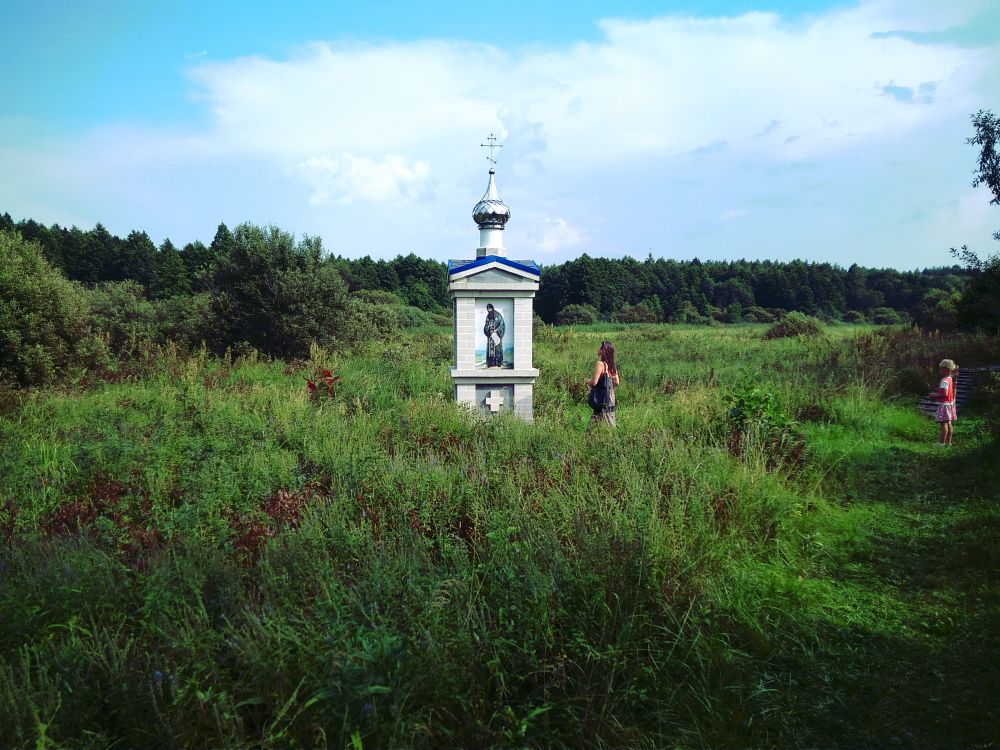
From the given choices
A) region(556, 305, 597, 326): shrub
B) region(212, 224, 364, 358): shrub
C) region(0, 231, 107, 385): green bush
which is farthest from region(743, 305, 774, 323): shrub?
region(0, 231, 107, 385): green bush

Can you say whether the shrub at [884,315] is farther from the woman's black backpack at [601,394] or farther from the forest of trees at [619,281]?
the woman's black backpack at [601,394]

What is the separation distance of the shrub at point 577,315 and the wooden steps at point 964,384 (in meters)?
33.4

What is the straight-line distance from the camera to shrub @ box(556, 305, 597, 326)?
4652cm

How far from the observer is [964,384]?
12.1 m

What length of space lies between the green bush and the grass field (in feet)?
18.1

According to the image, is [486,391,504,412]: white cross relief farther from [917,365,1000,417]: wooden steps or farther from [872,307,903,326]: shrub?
[872,307,903,326]: shrub

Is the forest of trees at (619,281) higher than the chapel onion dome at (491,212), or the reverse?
the forest of trees at (619,281)

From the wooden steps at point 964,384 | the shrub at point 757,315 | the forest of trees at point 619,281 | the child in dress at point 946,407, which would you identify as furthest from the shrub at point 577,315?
the child in dress at point 946,407

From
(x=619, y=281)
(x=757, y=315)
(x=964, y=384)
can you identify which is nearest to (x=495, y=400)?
(x=964, y=384)

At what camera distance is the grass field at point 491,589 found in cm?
278

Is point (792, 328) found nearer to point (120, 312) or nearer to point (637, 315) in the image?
point (637, 315)

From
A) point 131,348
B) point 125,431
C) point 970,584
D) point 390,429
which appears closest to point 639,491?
point 970,584

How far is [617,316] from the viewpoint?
4878cm

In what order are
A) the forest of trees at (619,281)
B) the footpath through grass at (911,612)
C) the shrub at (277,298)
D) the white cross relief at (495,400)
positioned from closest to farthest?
the footpath through grass at (911,612) < the white cross relief at (495,400) < the shrub at (277,298) < the forest of trees at (619,281)
